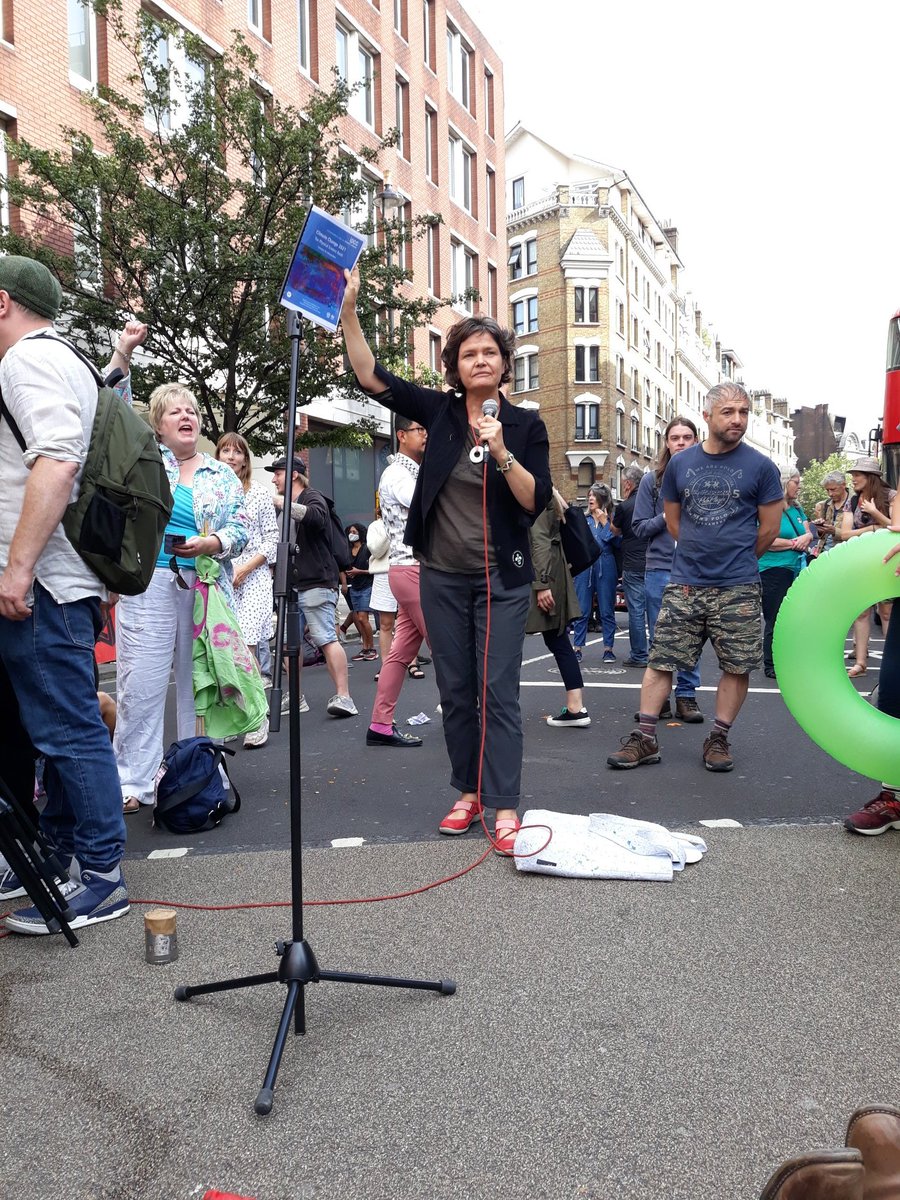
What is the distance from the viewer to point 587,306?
4959 cm

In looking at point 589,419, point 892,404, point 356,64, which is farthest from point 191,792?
point 589,419

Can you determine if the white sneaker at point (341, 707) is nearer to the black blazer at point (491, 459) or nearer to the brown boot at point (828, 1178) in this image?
the black blazer at point (491, 459)

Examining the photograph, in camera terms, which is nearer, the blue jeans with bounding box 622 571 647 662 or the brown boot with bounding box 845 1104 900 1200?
the brown boot with bounding box 845 1104 900 1200

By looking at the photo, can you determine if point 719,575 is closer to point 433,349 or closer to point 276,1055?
point 276,1055

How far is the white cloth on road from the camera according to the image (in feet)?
12.1

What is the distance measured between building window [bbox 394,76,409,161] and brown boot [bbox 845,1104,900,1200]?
30050 millimetres

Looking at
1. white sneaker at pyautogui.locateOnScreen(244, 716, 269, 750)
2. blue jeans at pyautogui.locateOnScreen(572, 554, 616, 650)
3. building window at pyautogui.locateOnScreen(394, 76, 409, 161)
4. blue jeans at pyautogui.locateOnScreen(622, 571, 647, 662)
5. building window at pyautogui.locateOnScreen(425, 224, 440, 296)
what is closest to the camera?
white sneaker at pyautogui.locateOnScreen(244, 716, 269, 750)

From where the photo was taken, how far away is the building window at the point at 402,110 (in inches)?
1123

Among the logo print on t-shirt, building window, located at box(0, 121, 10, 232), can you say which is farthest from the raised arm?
building window, located at box(0, 121, 10, 232)

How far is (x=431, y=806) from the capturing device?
16.1 feet

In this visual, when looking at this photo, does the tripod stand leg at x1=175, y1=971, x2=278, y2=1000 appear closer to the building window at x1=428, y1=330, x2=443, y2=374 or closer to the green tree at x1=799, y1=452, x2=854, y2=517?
the building window at x1=428, y1=330, x2=443, y2=374

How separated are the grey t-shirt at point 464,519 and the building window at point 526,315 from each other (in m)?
48.1

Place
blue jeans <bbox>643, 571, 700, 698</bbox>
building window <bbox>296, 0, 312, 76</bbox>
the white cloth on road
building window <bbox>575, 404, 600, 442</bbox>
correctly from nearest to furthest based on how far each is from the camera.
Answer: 1. the white cloth on road
2. blue jeans <bbox>643, 571, 700, 698</bbox>
3. building window <bbox>296, 0, 312, 76</bbox>
4. building window <bbox>575, 404, 600, 442</bbox>

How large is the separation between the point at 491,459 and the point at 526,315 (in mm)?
48684
